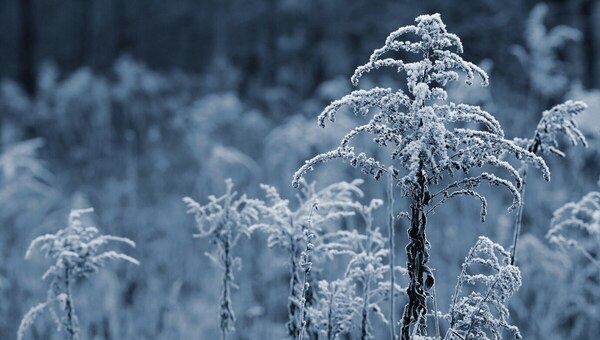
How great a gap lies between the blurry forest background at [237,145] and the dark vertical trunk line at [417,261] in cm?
229

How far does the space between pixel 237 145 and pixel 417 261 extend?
319 inches

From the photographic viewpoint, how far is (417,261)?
1876 millimetres

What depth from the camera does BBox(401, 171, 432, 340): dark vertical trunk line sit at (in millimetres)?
1852

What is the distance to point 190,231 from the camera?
6.99 m

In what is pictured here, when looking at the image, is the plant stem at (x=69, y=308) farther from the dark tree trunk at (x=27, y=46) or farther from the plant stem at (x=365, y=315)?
the dark tree trunk at (x=27, y=46)

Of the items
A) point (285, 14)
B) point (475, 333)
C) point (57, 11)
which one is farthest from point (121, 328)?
point (57, 11)

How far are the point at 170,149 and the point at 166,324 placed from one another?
6598 mm

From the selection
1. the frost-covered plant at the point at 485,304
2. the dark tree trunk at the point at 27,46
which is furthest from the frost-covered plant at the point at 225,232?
the dark tree trunk at the point at 27,46

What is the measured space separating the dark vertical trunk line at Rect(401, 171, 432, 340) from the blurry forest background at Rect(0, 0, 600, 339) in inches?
90.1

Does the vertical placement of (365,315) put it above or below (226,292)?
below

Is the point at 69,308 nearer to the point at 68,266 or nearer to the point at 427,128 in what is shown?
the point at 68,266

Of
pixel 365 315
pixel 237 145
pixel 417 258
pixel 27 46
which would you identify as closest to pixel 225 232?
pixel 365 315

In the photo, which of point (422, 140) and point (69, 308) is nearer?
point (422, 140)

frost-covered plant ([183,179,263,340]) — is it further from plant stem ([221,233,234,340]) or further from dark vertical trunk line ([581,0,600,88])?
dark vertical trunk line ([581,0,600,88])
